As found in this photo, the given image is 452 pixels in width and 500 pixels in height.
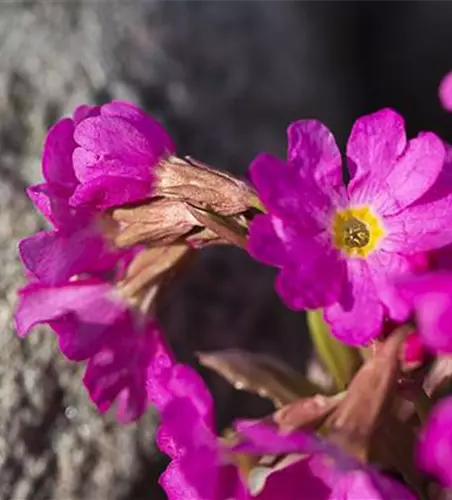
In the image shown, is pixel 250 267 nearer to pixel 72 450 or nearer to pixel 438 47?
pixel 72 450

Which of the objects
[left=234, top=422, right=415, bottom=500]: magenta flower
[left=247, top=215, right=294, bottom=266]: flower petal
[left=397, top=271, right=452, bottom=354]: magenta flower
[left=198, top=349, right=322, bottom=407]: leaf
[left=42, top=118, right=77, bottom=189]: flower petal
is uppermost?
[left=42, top=118, right=77, bottom=189]: flower petal

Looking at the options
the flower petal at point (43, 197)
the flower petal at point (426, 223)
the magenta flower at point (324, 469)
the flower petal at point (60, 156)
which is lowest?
the magenta flower at point (324, 469)

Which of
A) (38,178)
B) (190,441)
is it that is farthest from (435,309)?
(38,178)

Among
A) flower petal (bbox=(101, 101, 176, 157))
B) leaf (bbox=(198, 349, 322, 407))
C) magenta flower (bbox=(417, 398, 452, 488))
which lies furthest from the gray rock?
magenta flower (bbox=(417, 398, 452, 488))

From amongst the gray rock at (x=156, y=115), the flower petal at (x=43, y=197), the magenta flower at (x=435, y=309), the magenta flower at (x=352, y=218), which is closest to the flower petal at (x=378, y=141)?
the magenta flower at (x=352, y=218)

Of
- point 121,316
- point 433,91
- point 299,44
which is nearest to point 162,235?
point 121,316

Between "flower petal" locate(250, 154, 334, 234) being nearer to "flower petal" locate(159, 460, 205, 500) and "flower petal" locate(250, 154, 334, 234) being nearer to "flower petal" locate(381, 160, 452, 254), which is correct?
"flower petal" locate(381, 160, 452, 254)

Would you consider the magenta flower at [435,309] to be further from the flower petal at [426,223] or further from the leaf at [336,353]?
the leaf at [336,353]
